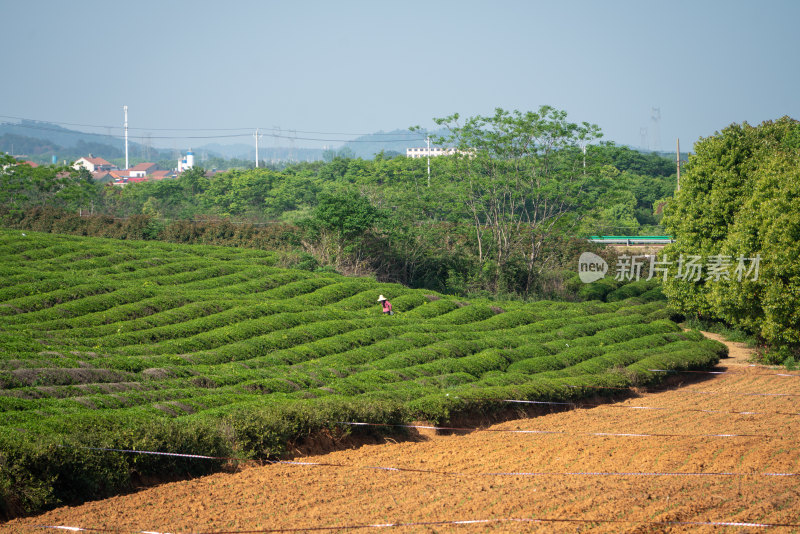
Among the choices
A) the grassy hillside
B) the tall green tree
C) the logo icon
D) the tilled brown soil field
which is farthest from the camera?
the logo icon

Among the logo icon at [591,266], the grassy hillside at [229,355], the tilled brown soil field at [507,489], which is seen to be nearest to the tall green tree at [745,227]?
the grassy hillside at [229,355]

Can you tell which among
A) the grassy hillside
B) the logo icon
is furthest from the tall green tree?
the logo icon

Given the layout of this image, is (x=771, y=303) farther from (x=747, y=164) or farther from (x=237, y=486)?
(x=237, y=486)

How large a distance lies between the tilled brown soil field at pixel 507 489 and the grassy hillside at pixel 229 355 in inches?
27.5

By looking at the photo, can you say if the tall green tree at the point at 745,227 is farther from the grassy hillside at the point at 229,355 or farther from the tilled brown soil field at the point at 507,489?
the tilled brown soil field at the point at 507,489

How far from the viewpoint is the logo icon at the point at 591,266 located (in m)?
42.6

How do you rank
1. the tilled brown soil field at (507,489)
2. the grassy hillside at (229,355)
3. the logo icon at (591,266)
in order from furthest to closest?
1. the logo icon at (591,266)
2. the grassy hillside at (229,355)
3. the tilled brown soil field at (507,489)

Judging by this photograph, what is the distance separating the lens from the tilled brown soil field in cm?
857

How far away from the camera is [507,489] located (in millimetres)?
9961

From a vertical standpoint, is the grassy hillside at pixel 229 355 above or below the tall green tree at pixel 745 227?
below

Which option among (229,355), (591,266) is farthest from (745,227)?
(229,355)

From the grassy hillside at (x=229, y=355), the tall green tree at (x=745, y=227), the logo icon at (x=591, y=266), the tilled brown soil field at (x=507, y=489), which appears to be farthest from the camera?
the logo icon at (x=591, y=266)

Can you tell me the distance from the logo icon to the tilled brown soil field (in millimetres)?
26928

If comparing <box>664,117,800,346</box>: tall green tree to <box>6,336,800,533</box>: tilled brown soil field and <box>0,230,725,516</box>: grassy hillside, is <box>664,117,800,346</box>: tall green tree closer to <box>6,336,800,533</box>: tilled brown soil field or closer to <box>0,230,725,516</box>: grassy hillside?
<box>0,230,725,516</box>: grassy hillside
